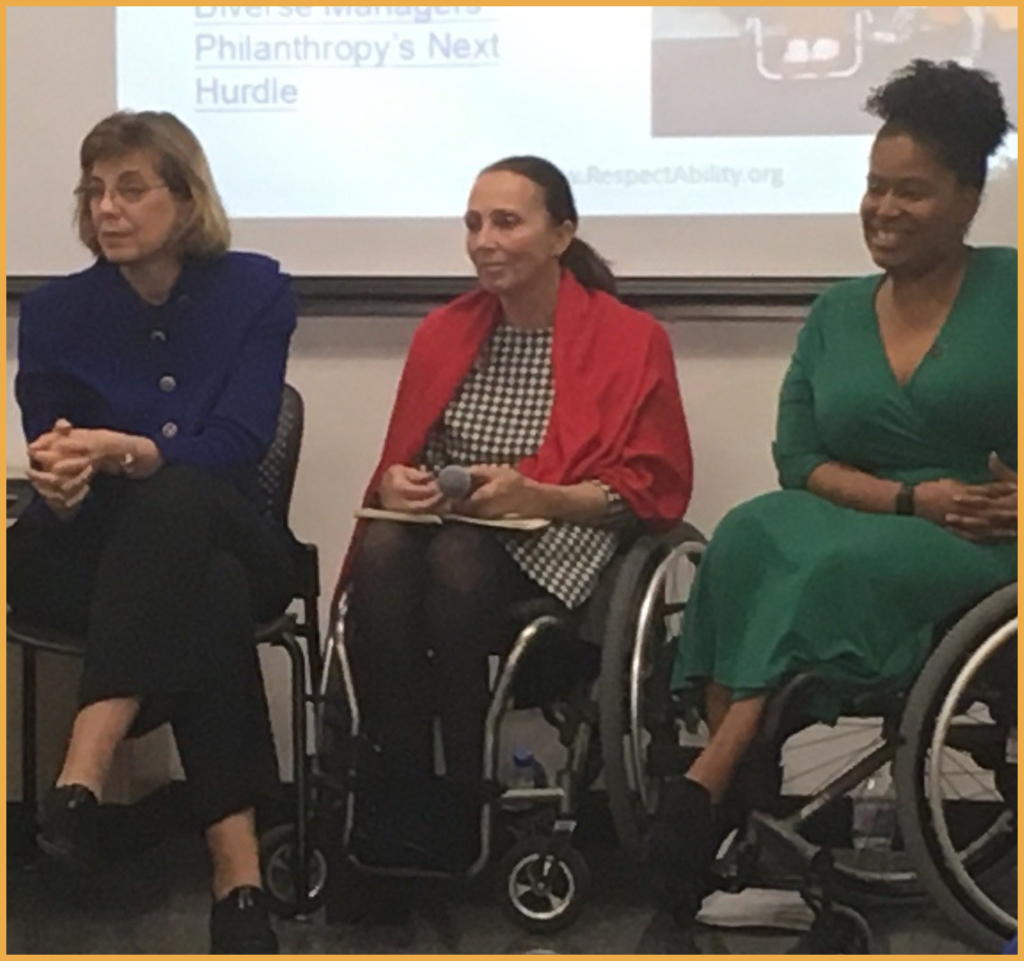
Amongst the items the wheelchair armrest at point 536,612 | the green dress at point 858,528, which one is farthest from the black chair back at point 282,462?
the green dress at point 858,528

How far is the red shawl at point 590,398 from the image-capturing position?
2.39 m

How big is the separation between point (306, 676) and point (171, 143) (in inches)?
31.4

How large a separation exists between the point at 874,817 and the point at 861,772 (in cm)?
56

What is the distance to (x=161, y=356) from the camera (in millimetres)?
2371

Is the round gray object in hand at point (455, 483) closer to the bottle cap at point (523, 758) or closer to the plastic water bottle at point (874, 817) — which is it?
the bottle cap at point (523, 758)

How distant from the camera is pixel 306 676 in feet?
7.92

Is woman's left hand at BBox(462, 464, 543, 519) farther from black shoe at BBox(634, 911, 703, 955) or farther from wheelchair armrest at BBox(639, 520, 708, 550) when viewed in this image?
black shoe at BBox(634, 911, 703, 955)

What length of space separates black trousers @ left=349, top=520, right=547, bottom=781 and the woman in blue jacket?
15 cm

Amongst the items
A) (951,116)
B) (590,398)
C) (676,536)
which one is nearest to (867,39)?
(951,116)

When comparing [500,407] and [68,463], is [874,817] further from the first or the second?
[68,463]

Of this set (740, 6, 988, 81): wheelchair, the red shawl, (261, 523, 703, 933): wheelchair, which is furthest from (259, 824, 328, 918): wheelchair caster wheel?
(740, 6, 988, 81): wheelchair

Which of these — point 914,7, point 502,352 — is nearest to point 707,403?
point 502,352

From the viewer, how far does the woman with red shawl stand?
2199 mm

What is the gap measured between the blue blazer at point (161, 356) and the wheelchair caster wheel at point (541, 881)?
0.66m
